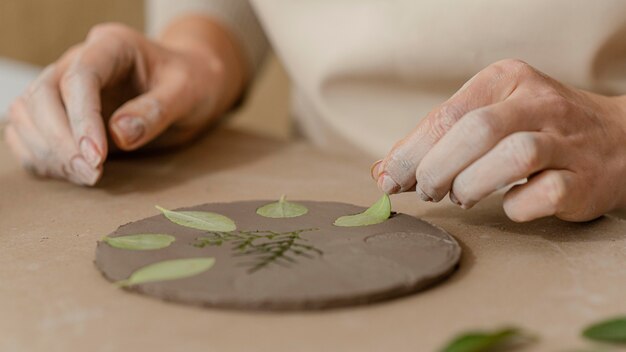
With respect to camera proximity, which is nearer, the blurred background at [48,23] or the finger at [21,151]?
the finger at [21,151]

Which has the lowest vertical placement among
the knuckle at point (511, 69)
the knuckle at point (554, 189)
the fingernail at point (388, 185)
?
the fingernail at point (388, 185)

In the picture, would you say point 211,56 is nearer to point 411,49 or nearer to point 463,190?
point 411,49

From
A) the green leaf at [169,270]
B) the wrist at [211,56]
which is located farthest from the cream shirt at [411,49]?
the green leaf at [169,270]

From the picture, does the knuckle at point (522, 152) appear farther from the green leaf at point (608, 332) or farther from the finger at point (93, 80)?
the finger at point (93, 80)

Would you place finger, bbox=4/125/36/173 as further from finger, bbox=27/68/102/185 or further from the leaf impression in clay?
the leaf impression in clay

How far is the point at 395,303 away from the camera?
40cm

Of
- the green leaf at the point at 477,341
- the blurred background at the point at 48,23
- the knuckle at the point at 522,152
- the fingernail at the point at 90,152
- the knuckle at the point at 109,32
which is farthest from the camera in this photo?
the blurred background at the point at 48,23

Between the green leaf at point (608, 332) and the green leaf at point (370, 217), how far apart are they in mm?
176

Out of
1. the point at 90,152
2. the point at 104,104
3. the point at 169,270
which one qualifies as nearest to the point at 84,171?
the point at 90,152

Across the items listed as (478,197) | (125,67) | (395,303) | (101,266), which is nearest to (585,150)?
(478,197)

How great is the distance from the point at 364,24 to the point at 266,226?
13.2 inches

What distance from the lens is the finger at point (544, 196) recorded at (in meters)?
0.47

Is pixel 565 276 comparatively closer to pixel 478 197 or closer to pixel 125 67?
pixel 478 197

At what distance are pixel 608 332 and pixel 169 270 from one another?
0.23m
